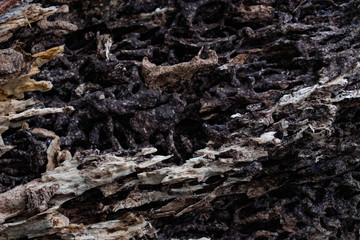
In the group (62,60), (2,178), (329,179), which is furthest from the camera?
(329,179)

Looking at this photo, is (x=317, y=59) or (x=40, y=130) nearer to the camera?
(x=40, y=130)

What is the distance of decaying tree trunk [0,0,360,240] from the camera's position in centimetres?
634

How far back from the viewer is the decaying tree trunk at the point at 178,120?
634cm

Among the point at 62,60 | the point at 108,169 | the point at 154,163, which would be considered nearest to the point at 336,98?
the point at 154,163

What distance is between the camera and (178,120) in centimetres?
697

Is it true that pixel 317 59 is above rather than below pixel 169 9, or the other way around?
below

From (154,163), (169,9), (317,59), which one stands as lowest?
(154,163)

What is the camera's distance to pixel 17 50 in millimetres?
6602

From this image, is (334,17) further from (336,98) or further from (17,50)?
(17,50)

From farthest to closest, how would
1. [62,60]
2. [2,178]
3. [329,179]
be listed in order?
[329,179] → [62,60] → [2,178]

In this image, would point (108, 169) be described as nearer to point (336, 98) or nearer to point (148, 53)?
point (148, 53)

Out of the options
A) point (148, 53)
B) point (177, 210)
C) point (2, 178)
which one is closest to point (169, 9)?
point (148, 53)

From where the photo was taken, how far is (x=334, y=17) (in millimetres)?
7895

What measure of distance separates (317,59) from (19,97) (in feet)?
17.8
